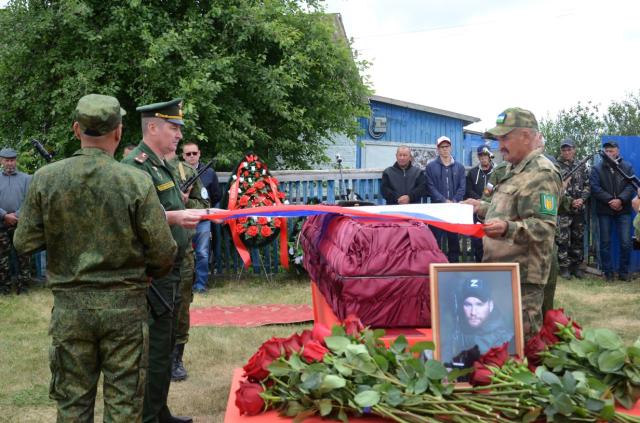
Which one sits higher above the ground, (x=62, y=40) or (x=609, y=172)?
(x=62, y=40)

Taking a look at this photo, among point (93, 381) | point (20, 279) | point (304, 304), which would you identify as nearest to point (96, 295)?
point (93, 381)

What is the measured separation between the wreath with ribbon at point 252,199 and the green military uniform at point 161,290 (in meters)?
6.06

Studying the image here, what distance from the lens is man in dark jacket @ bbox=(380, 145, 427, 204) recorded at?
34.5ft

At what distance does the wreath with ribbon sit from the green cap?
656cm

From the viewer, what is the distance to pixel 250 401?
9.60 ft

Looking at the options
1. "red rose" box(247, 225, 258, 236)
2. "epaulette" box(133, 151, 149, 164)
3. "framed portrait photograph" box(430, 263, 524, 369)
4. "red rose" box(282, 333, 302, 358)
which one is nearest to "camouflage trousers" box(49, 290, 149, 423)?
"red rose" box(282, 333, 302, 358)

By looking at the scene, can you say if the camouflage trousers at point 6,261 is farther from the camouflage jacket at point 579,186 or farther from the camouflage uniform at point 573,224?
the camouflage jacket at point 579,186

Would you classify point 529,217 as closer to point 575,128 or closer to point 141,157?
point 141,157

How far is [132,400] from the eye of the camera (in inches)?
130

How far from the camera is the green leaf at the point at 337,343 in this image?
300 centimetres

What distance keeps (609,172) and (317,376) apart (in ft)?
29.9

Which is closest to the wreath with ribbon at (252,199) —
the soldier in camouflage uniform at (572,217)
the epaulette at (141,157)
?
the soldier in camouflage uniform at (572,217)

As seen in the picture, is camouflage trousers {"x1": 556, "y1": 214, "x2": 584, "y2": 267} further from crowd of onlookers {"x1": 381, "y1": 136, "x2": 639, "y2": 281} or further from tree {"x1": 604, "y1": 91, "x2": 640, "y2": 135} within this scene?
tree {"x1": 604, "y1": 91, "x2": 640, "y2": 135}

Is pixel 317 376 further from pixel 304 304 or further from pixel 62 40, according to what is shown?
pixel 62 40
